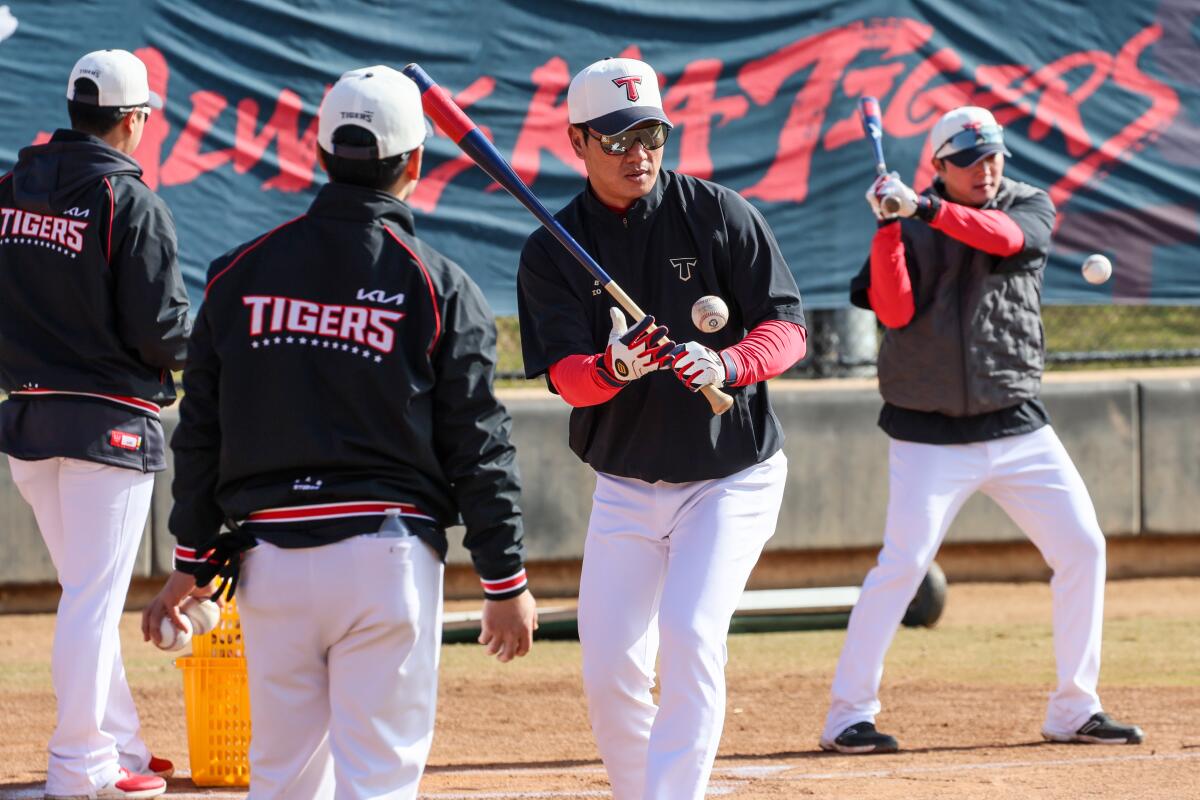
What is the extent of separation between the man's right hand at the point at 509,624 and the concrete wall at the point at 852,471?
16.7 feet

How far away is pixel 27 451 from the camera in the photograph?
16.8 feet

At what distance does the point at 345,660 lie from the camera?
3.29 m

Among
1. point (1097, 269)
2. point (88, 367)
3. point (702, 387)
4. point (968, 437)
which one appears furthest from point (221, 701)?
point (1097, 269)

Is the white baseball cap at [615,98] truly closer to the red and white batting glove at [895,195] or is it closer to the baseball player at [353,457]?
the baseball player at [353,457]

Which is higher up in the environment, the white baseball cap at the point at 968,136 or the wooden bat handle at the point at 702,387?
the white baseball cap at the point at 968,136

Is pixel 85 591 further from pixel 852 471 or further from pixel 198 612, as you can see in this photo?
pixel 852 471

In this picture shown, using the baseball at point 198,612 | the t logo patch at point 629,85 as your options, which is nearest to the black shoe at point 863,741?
the t logo patch at point 629,85

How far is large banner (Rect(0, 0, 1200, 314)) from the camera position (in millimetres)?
8562

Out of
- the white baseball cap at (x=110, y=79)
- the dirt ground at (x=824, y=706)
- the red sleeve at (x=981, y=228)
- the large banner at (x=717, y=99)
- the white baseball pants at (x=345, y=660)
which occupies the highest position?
the large banner at (x=717, y=99)

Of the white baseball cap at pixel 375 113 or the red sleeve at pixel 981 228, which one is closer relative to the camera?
the white baseball cap at pixel 375 113

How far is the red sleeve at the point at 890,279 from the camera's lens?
5.86 m

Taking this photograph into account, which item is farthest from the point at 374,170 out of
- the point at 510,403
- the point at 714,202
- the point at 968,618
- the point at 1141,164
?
the point at 1141,164

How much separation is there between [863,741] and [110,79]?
3.29m

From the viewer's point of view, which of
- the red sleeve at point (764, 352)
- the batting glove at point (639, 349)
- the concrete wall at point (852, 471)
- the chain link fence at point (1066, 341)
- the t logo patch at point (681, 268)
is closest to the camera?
the batting glove at point (639, 349)
